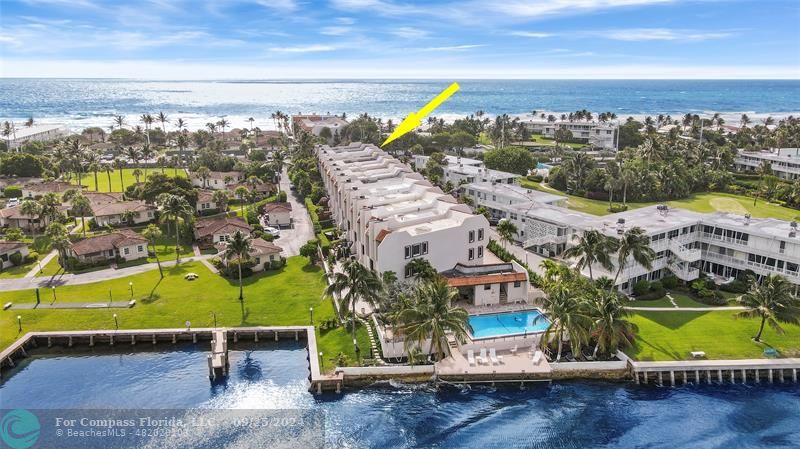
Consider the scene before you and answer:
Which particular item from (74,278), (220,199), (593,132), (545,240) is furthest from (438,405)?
(593,132)

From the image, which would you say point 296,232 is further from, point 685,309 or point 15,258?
point 685,309

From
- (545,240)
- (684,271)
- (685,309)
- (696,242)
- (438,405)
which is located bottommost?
(438,405)

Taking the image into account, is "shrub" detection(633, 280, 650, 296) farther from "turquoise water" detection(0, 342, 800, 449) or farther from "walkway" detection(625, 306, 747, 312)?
"turquoise water" detection(0, 342, 800, 449)

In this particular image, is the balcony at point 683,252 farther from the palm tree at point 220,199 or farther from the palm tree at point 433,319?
the palm tree at point 220,199

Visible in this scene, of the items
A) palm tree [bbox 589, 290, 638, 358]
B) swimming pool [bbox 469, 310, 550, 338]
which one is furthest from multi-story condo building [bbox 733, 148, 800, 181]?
palm tree [bbox 589, 290, 638, 358]

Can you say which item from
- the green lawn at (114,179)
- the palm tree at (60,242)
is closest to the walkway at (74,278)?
the palm tree at (60,242)

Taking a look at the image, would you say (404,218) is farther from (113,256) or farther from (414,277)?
(113,256)

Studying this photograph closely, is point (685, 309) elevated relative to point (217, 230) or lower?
lower
